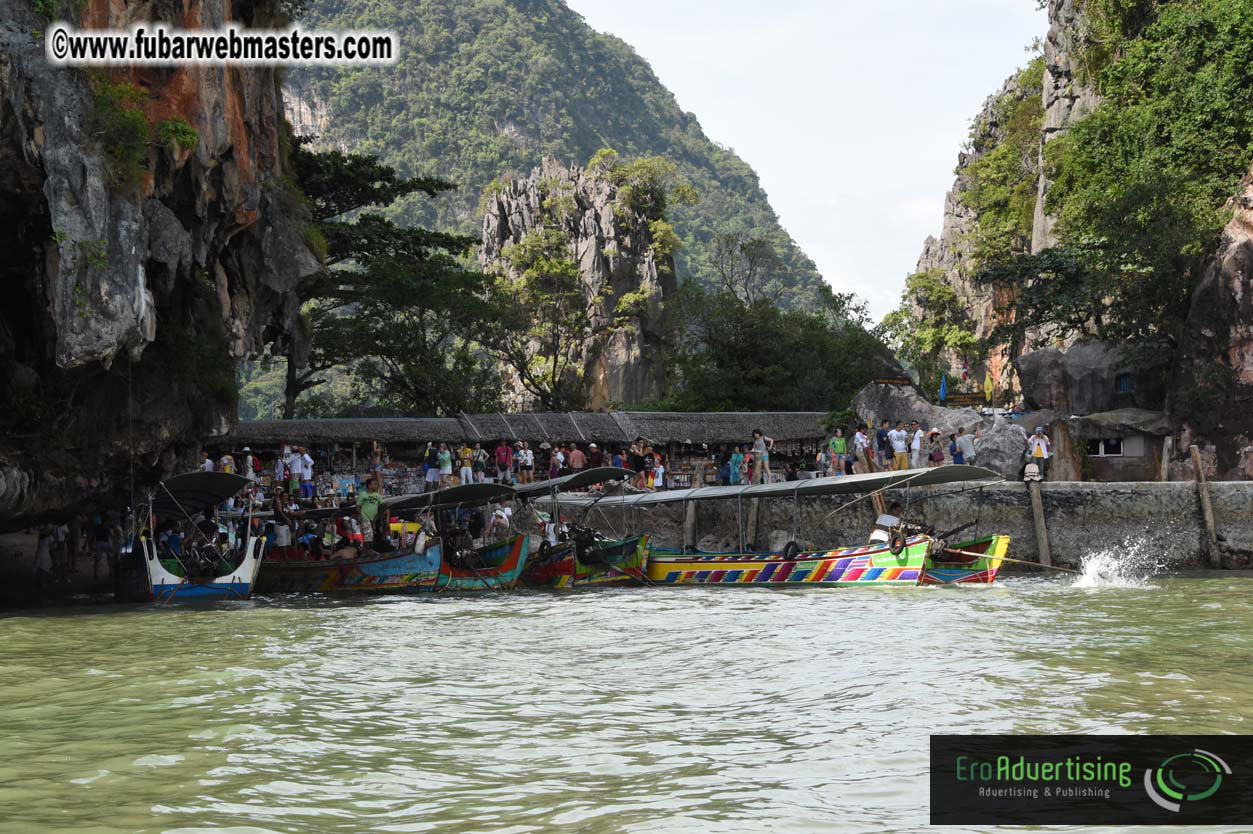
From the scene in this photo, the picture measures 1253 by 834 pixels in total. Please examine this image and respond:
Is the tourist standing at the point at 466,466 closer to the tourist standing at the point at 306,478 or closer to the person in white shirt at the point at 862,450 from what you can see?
the tourist standing at the point at 306,478

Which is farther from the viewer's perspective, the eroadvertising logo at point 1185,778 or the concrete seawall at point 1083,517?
the concrete seawall at point 1083,517

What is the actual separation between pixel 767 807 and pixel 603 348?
185 feet

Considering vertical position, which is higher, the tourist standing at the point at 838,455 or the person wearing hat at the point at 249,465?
the person wearing hat at the point at 249,465

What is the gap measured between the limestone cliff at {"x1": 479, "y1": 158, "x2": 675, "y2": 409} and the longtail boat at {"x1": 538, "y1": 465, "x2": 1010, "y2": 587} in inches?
1479

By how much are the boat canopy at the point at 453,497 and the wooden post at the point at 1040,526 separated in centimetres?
1059

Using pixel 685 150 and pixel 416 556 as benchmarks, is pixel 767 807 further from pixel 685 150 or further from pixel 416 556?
pixel 685 150

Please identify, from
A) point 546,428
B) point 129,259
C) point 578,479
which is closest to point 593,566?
point 578,479

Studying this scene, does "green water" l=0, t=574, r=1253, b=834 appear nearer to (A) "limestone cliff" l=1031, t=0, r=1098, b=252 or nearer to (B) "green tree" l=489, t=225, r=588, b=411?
(A) "limestone cliff" l=1031, t=0, r=1098, b=252

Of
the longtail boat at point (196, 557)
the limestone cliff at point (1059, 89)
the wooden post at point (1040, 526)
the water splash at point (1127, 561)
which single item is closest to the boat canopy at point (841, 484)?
the wooden post at point (1040, 526)

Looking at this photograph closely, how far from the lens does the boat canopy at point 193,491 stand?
2092 cm

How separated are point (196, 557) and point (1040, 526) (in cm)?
1641

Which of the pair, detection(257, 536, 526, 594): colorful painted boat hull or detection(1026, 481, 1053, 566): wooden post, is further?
detection(1026, 481, 1053, 566): wooden post

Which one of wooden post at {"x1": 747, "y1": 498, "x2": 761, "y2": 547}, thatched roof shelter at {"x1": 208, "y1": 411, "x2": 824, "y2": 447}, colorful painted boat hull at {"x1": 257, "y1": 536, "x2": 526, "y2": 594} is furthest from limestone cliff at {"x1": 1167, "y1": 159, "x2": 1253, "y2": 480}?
colorful painted boat hull at {"x1": 257, "y1": 536, "x2": 526, "y2": 594}

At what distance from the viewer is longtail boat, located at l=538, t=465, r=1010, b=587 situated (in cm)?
2077
